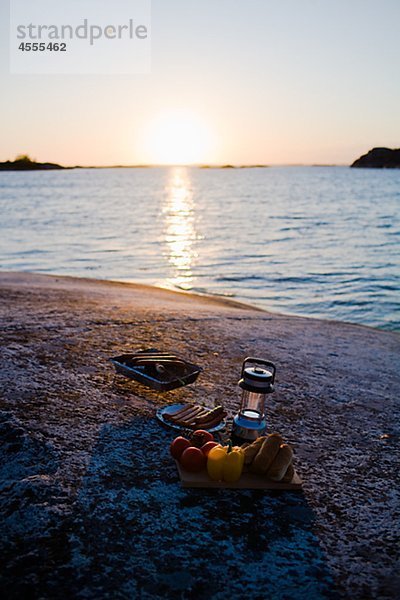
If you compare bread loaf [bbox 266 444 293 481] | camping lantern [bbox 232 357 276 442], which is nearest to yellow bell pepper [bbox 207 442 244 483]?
bread loaf [bbox 266 444 293 481]

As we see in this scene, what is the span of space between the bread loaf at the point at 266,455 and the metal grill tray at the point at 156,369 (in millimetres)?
1352

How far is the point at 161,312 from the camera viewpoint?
9.91m

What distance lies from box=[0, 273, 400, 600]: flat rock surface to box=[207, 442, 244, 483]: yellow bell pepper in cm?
14

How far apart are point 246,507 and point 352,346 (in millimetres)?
5885

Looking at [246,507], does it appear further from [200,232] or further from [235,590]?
[200,232]

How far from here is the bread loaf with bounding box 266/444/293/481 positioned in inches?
161

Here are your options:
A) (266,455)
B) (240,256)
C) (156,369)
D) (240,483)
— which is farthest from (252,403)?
(240,256)

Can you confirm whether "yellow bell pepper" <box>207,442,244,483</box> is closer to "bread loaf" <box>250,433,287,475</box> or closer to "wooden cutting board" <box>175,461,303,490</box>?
"wooden cutting board" <box>175,461,303,490</box>

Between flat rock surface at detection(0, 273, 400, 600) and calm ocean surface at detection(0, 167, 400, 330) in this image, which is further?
calm ocean surface at detection(0, 167, 400, 330)

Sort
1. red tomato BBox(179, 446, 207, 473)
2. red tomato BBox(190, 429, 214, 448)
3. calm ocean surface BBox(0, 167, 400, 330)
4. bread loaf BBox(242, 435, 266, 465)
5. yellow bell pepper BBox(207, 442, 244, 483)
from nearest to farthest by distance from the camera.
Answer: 1. yellow bell pepper BBox(207, 442, 244, 483)
2. red tomato BBox(179, 446, 207, 473)
3. bread loaf BBox(242, 435, 266, 465)
4. red tomato BBox(190, 429, 214, 448)
5. calm ocean surface BBox(0, 167, 400, 330)

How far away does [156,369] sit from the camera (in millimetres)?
5445

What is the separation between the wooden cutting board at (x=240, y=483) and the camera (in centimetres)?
405

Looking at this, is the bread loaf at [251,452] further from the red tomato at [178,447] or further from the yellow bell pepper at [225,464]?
the red tomato at [178,447]

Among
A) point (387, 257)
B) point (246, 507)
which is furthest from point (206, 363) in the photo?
point (387, 257)
